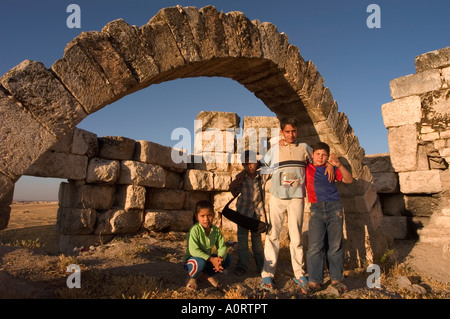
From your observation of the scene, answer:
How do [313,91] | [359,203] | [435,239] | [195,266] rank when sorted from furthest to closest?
[435,239], [359,203], [313,91], [195,266]

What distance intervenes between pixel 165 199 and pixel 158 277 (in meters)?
3.81

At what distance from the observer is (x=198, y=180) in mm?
7828

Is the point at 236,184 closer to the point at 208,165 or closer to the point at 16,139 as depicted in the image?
the point at 16,139

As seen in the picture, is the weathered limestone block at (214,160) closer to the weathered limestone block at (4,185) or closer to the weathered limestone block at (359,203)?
the weathered limestone block at (359,203)

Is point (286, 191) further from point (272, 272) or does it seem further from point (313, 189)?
point (272, 272)

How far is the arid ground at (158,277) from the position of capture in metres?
3.04

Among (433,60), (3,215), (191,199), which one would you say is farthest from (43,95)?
(433,60)

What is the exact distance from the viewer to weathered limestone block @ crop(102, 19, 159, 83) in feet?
9.66

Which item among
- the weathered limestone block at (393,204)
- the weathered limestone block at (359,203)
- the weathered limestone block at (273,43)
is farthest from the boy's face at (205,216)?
the weathered limestone block at (393,204)

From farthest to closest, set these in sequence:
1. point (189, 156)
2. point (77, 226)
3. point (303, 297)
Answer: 1. point (189, 156)
2. point (77, 226)
3. point (303, 297)

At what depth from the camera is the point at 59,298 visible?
2807 mm

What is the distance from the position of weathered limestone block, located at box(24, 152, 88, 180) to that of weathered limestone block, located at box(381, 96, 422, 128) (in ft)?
22.0

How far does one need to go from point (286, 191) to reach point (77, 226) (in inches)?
173
